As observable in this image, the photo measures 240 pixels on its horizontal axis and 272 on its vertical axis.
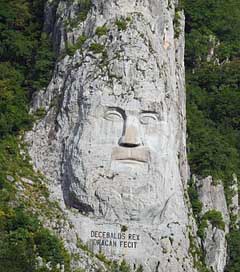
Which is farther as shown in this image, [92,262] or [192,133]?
[192,133]

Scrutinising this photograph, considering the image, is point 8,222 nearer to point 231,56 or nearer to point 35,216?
point 35,216

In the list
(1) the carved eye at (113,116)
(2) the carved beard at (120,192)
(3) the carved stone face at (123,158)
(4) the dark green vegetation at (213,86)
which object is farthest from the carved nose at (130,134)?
(4) the dark green vegetation at (213,86)

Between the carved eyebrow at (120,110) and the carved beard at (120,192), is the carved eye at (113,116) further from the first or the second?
the carved beard at (120,192)

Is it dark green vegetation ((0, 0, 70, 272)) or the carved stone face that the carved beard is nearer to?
the carved stone face

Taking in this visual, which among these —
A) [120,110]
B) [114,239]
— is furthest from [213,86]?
[114,239]

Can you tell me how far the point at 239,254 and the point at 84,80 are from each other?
9962 mm

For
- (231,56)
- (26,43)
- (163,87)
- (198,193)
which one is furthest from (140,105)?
(231,56)

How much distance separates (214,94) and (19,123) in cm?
1365

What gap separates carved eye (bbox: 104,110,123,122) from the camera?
1820 inches

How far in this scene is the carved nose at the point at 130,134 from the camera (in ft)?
150

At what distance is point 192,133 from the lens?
53625mm

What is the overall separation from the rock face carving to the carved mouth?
0.04m

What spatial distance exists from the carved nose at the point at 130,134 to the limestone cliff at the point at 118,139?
0.04m

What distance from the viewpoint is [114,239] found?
44.4 m
